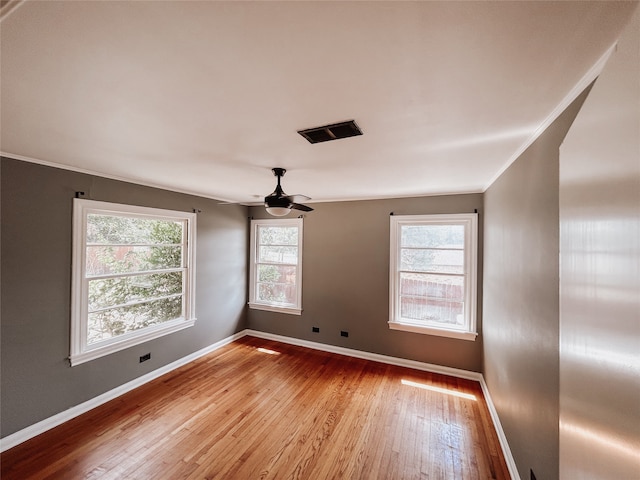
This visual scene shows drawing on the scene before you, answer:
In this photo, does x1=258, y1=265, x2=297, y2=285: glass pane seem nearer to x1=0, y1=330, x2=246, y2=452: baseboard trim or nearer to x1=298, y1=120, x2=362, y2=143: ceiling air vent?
x1=0, y1=330, x2=246, y2=452: baseboard trim

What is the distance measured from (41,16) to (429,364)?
176 inches

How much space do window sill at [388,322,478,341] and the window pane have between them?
0.14m

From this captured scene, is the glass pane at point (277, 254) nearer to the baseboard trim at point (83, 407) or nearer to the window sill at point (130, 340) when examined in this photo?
the window sill at point (130, 340)

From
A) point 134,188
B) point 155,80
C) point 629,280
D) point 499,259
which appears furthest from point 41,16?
point 499,259

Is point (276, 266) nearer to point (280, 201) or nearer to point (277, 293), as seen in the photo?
point (277, 293)

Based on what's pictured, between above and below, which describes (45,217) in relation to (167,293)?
above

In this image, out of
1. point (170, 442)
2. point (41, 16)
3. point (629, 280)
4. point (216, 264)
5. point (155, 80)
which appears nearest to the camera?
point (629, 280)

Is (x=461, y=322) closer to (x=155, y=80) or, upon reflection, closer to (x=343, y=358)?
(x=343, y=358)

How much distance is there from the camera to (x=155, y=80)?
112 cm

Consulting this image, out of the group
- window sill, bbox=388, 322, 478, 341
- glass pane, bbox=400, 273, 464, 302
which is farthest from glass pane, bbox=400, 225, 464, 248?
window sill, bbox=388, 322, 478, 341

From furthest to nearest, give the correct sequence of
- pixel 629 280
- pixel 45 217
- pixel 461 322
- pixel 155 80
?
pixel 461 322
pixel 45 217
pixel 155 80
pixel 629 280

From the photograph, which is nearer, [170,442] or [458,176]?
[170,442]

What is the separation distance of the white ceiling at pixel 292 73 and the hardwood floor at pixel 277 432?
8.17 ft

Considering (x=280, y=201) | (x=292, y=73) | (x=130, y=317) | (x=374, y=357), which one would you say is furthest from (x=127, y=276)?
(x=374, y=357)
